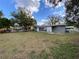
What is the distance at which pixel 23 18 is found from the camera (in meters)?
44.7

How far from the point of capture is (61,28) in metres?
39.5

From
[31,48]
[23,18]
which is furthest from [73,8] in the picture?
[23,18]

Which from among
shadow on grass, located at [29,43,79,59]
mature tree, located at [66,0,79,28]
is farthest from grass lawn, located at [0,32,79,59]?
mature tree, located at [66,0,79,28]

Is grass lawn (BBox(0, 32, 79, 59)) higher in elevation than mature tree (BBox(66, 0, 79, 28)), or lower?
lower

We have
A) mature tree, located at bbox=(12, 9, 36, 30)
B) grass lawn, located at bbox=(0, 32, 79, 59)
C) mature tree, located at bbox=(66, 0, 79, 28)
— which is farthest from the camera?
mature tree, located at bbox=(12, 9, 36, 30)

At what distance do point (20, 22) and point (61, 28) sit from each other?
14.0 m

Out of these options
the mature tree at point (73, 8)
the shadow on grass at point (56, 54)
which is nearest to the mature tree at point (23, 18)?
the mature tree at point (73, 8)

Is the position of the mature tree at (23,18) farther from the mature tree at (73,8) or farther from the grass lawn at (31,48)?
the mature tree at (73,8)

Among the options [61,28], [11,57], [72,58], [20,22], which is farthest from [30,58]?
[20,22]

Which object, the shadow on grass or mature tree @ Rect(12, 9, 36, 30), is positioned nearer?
the shadow on grass

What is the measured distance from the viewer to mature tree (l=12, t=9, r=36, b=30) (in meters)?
44.8

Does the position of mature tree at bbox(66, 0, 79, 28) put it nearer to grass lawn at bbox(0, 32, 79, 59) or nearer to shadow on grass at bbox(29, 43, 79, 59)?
grass lawn at bbox(0, 32, 79, 59)

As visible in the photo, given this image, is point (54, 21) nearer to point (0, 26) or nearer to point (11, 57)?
point (0, 26)

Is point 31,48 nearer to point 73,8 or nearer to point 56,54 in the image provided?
point 56,54
